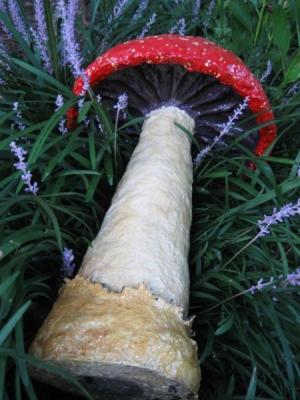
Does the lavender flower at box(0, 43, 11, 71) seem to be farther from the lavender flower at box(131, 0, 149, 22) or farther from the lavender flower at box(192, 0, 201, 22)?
the lavender flower at box(192, 0, 201, 22)

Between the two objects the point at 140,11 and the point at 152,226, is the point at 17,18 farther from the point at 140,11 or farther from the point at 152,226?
the point at 152,226

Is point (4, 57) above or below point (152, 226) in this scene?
above

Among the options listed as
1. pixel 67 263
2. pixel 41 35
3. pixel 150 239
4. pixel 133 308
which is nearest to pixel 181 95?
pixel 41 35

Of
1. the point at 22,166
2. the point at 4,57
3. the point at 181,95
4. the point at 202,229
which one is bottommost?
the point at 202,229

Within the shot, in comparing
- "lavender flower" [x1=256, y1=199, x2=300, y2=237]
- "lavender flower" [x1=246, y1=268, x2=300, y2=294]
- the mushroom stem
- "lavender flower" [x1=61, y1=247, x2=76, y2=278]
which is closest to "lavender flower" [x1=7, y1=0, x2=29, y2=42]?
the mushroom stem

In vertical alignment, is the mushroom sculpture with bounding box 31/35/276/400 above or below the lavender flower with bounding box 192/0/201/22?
below

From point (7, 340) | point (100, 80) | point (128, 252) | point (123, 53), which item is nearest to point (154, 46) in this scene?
point (123, 53)

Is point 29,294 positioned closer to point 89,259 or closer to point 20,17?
point 89,259
